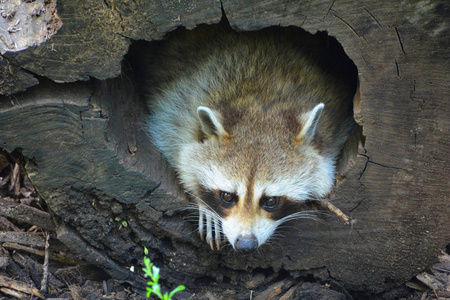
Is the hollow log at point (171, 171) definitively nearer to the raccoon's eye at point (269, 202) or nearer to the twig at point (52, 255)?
the raccoon's eye at point (269, 202)

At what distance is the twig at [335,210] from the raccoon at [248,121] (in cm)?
16

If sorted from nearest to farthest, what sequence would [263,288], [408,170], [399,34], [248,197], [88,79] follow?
[399,34] < [88,79] < [408,170] < [248,197] < [263,288]

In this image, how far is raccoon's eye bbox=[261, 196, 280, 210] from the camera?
Answer: 137 inches

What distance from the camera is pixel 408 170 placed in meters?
3.10

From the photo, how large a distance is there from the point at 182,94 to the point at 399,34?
1.97 m

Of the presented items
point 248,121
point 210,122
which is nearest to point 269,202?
point 248,121

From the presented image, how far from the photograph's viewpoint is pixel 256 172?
11.2ft

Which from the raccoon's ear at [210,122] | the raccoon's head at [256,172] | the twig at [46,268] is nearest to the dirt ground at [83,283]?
the twig at [46,268]

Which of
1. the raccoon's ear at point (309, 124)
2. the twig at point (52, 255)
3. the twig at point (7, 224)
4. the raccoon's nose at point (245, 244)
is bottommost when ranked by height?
the raccoon's nose at point (245, 244)

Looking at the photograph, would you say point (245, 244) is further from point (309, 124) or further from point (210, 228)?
point (309, 124)

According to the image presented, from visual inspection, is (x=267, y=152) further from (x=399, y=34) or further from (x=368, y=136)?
(x=399, y=34)

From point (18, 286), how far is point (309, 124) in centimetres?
256

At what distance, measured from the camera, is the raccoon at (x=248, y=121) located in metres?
3.46

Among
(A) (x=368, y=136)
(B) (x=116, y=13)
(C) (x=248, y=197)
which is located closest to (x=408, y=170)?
(A) (x=368, y=136)
